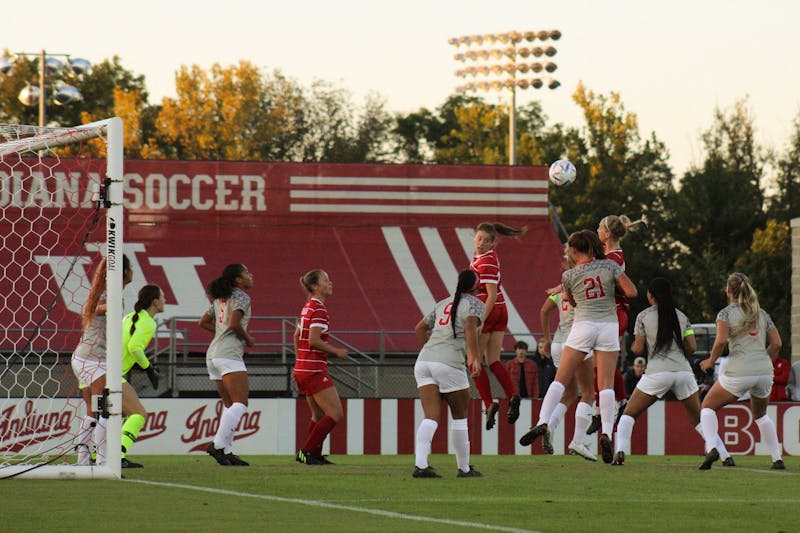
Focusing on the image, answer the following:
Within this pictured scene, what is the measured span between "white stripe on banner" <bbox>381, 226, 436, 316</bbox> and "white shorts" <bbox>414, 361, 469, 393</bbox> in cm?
2160

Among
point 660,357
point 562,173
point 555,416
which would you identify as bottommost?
point 555,416

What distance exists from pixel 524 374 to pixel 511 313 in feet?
29.0

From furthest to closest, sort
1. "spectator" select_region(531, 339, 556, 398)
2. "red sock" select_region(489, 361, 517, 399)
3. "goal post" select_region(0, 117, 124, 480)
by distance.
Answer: "spectator" select_region(531, 339, 556, 398)
"red sock" select_region(489, 361, 517, 399)
"goal post" select_region(0, 117, 124, 480)

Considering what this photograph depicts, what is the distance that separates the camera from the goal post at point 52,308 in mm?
12219

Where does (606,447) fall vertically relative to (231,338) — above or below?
below

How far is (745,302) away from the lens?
14430 millimetres

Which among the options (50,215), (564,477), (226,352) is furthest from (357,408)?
A: (50,215)

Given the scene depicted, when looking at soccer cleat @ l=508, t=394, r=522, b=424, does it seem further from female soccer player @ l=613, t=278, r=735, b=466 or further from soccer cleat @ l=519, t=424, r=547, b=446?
female soccer player @ l=613, t=278, r=735, b=466

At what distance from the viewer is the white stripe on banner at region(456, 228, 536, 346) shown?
32.9 meters

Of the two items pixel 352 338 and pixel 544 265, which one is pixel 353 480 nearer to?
pixel 352 338

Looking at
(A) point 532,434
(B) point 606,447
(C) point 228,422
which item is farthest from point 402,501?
(C) point 228,422

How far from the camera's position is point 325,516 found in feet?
30.3

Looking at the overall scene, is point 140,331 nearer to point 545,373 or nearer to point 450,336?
point 450,336

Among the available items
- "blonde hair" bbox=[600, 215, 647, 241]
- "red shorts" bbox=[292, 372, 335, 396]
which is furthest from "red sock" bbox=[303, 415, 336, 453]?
"blonde hair" bbox=[600, 215, 647, 241]
